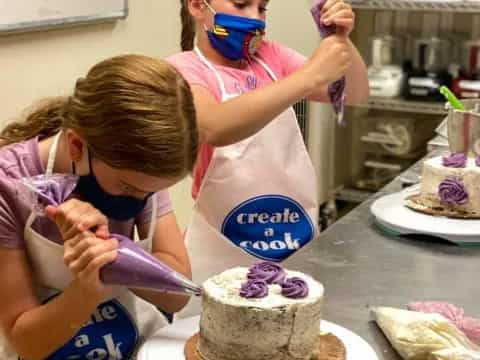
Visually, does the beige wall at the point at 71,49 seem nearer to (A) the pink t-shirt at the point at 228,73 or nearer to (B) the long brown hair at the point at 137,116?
(A) the pink t-shirt at the point at 228,73

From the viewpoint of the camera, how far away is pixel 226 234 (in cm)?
149

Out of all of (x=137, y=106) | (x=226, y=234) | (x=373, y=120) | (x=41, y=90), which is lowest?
(x=373, y=120)

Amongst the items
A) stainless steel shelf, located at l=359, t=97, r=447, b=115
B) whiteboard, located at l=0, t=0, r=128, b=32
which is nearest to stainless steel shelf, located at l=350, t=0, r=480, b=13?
stainless steel shelf, located at l=359, t=97, r=447, b=115

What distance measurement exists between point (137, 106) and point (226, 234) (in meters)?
0.56

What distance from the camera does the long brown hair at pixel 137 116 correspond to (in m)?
0.97

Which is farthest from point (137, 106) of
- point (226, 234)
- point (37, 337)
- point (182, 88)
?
point (226, 234)

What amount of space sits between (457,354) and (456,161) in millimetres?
624

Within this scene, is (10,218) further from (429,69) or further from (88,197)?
(429,69)

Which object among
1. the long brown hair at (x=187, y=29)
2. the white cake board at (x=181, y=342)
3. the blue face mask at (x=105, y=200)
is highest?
the long brown hair at (x=187, y=29)

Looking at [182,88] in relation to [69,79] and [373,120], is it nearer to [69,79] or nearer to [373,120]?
[69,79]

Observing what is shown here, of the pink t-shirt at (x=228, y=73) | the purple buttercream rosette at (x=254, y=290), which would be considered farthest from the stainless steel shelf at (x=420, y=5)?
the purple buttercream rosette at (x=254, y=290)

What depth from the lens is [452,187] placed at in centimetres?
145

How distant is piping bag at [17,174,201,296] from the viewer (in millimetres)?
925

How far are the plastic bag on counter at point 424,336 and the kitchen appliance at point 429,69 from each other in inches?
81.1
